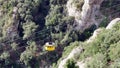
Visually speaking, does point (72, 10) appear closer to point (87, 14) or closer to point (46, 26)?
point (87, 14)

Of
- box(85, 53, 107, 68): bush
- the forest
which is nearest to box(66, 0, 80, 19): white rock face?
the forest

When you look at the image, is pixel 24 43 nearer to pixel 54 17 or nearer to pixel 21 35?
pixel 21 35

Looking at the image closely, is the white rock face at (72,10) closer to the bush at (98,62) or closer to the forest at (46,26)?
the forest at (46,26)

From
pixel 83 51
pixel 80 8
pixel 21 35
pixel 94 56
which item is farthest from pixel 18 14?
pixel 94 56

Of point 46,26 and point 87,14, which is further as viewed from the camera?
point 46,26

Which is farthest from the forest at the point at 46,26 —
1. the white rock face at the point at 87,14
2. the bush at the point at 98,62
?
the bush at the point at 98,62

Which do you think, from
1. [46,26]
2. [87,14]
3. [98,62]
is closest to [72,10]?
[87,14]

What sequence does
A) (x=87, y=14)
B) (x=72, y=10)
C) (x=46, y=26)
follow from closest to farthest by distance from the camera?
(x=87, y=14), (x=72, y=10), (x=46, y=26)

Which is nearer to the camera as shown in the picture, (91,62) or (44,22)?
(91,62)
